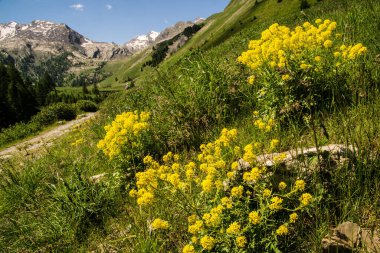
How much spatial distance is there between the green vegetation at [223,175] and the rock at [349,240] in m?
0.12

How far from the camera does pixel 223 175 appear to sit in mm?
3930

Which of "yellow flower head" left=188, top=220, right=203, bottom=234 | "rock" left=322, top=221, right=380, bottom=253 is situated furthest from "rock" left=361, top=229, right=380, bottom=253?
"yellow flower head" left=188, top=220, right=203, bottom=234

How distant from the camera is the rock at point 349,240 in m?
2.97

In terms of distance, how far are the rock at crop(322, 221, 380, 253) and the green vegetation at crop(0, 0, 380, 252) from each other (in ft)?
0.40

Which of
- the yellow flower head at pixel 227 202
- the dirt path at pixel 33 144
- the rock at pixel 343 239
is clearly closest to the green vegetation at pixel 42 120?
the dirt path at pixel 33 144

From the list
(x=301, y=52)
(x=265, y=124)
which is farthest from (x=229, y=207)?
(x=301, y=52)

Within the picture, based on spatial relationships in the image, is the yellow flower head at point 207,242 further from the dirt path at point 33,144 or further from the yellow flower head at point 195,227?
the dirt path at point 33,144

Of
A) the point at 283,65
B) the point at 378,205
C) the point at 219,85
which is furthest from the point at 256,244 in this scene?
the point at 219,85

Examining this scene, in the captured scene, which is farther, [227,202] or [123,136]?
[123,136]

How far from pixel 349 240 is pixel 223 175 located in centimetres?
155

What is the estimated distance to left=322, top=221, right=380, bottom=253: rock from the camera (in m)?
2.97

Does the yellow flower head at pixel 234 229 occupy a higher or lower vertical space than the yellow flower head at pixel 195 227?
lower

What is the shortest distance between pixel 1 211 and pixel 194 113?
15.6ft

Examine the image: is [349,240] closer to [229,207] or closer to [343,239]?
[343,239]
